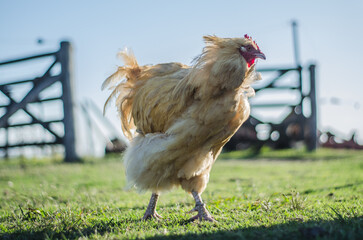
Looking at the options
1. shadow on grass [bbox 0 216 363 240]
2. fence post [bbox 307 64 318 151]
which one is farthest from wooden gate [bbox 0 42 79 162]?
fence post [bbox 307 64 318 151]

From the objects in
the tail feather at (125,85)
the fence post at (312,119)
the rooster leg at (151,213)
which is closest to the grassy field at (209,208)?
the rooster leg at (151,213)

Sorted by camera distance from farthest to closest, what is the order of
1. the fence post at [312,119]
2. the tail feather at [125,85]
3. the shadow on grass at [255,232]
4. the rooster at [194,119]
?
1. the fence post at [312,119]
2. the tail feather at [125,85]
3. the rooster at [194,119]
4. the shadow on grass at [255,232]

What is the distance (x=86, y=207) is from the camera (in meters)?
4.36

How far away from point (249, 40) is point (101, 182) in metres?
4.48

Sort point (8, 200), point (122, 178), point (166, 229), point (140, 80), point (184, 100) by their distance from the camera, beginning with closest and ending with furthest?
point (166, 229) → point (184, 100) → point (140, 80) → point (8, 200) → point (122, 178)

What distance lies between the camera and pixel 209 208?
13.5 feet

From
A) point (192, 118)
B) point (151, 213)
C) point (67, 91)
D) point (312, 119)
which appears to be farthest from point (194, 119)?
point (312, 119)

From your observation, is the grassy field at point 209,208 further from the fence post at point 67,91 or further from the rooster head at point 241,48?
the fence post at point 67,91

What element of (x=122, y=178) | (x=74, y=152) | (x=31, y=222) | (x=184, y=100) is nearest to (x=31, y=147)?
(x=74, y=152)

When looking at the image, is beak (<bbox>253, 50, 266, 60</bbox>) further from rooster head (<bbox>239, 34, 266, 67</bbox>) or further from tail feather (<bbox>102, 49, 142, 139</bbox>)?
tail feather (<bbox>102, 49, 142, 139</bbox>)

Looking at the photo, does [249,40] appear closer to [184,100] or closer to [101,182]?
[184,100]

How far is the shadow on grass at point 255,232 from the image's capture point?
2.53 meters

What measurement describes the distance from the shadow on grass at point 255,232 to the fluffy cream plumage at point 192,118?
60 centimetres

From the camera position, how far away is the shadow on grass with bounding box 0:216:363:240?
253 cm
